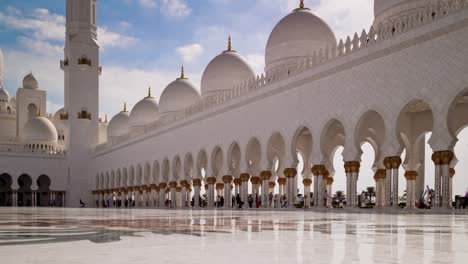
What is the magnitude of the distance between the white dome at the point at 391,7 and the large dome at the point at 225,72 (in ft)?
27.1

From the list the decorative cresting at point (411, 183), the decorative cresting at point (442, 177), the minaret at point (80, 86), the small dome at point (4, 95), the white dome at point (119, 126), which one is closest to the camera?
the decorative cresting at point (442, 177)

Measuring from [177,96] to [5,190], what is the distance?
14.0 meters

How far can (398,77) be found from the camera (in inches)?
478

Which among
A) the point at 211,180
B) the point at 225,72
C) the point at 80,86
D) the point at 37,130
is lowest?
the point at 211,180

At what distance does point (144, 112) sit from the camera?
31438 millimetres

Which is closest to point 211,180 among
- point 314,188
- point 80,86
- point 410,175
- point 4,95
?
point 314,188

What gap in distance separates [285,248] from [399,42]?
10569 mm

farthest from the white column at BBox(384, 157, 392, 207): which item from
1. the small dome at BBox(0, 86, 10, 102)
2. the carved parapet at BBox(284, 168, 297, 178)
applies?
the small dome at BBox(0, 86, 10, 102)

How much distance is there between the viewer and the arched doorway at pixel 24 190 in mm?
34250

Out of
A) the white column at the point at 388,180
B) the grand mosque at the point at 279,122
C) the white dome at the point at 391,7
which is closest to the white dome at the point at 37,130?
the grand mosque at the point at 279,122

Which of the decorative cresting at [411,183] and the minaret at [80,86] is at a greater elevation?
the minaret at [80,86]

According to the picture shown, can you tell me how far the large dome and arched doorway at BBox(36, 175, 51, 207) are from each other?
15.8 m

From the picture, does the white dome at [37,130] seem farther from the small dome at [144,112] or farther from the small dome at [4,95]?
the small dome at [144,112]

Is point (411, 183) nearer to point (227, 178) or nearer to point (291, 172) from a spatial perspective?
point (291, 172)
